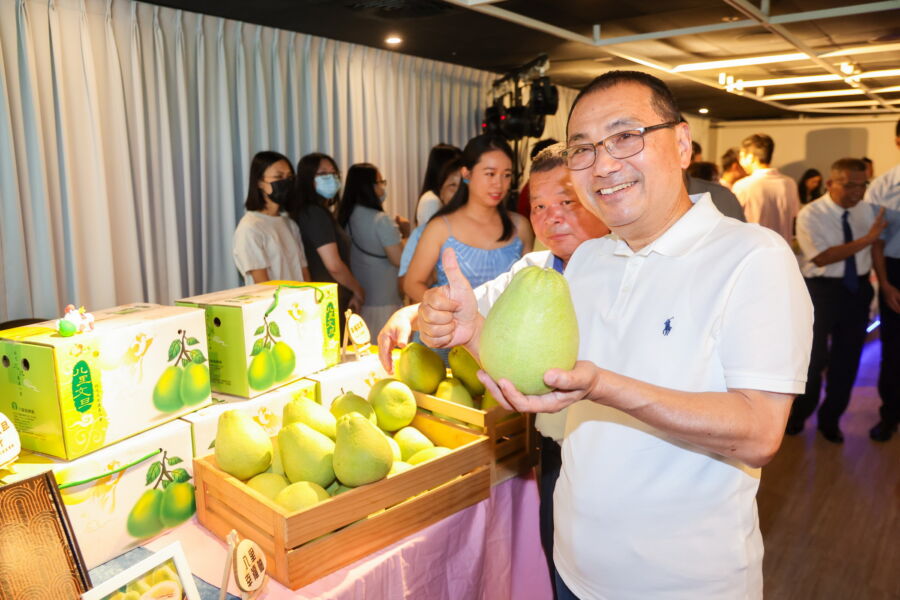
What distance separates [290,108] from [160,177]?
1145 mm

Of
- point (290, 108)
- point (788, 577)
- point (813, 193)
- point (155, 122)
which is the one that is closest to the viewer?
point (788, 577)

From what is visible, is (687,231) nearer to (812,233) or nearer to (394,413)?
(394,413)

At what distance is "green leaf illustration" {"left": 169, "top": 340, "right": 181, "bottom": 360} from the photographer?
133 cm

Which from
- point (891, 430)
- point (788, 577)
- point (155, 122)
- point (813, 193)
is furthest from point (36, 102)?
point (813, 193)

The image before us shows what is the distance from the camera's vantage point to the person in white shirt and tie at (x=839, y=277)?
3.69 metres

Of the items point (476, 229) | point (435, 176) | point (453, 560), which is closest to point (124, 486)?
point (453, 560)

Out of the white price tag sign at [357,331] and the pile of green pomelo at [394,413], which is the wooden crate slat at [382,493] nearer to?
the pile of green pomelo at [394,413]

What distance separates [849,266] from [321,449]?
11.6 feet

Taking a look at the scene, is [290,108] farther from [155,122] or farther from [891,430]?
[891,430]

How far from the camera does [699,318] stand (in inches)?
38.7

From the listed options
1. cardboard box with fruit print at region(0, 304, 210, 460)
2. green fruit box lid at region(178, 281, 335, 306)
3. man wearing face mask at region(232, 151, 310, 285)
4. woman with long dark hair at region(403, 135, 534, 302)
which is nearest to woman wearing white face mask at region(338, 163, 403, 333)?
man wearing face mask at region(232, 151, 310, 285)

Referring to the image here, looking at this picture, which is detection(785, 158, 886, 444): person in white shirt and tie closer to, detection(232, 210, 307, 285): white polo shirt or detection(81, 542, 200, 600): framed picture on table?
detection(232, 210, 307, 285): white polo shirt

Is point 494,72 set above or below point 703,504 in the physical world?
above

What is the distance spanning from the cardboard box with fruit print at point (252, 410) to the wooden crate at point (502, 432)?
295mm
